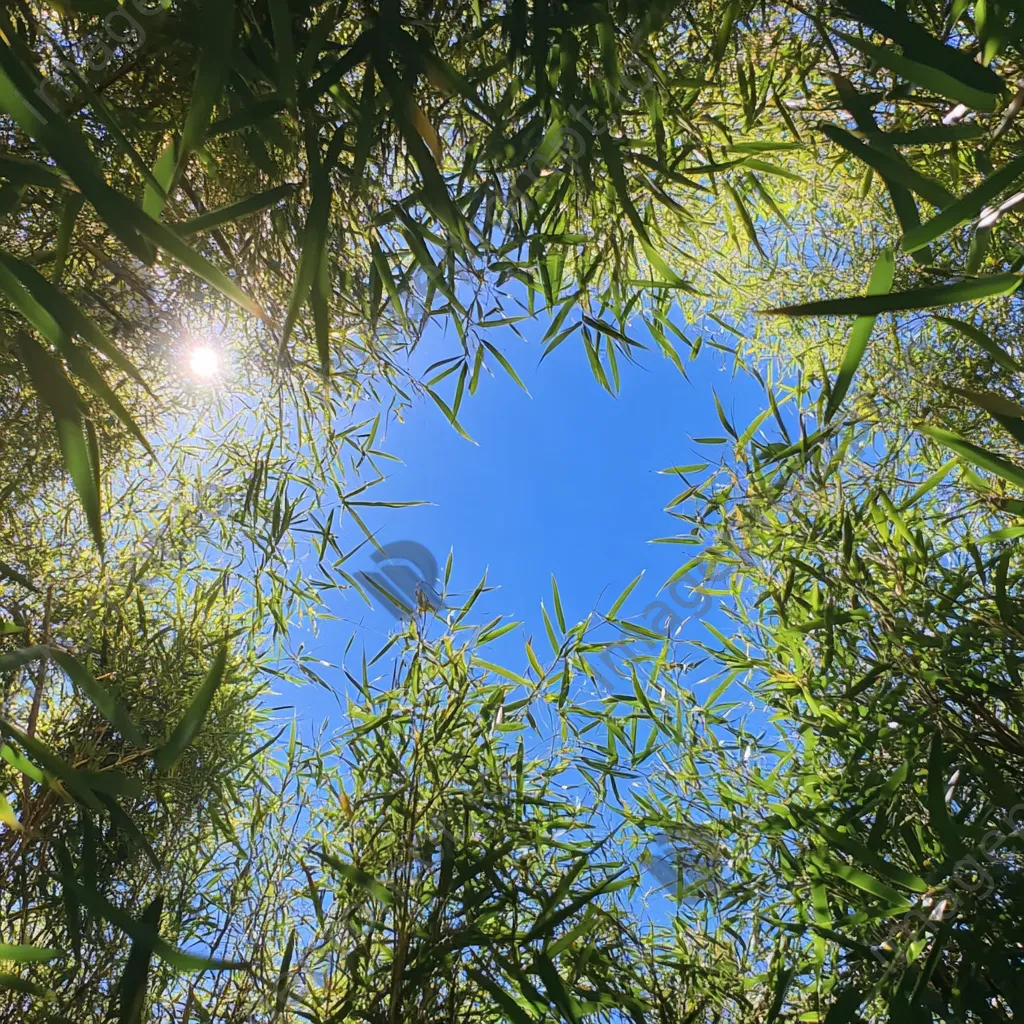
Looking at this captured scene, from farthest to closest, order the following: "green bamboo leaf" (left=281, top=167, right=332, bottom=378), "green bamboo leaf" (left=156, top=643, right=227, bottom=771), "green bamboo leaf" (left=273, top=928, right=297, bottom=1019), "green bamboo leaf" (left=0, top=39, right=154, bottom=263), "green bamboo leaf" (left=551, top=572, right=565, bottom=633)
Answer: "green bamboo leaf" (left=551, top=572, right=565, bottom=633)
"green bamboo leaf" (left=273, top=928, right=297, bottom=1019)
"green bamboo leaf" (left=281, top=167, right=332, bottom=378)
"green bamboo leaf" (left=156, top=643, right=227, bottom=771)
"green bamboo leaf" (left=0, top=39, right=154, bottom=263)

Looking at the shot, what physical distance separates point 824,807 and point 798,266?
1.54 metres

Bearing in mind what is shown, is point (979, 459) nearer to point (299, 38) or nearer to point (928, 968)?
point (928, 968)

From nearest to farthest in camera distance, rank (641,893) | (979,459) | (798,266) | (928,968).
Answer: (979,459)
(928,968)
(641,893)
(798,266)

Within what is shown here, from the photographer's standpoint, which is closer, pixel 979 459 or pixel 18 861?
pixel 979 459

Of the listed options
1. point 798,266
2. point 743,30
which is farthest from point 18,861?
point 798,266

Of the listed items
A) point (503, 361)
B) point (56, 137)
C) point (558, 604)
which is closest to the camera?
point (56, 137)

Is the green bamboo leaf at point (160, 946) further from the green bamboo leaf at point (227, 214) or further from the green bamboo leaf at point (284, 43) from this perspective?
the green bamboo leaf at point (284, 43)

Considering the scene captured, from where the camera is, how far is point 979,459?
0.70 meters

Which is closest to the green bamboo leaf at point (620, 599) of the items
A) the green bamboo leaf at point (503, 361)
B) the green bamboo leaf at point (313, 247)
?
the green bamboo leaf at point (503, 361)

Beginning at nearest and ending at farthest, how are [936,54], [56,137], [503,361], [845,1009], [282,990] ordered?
1. [56,137]
2. [936,54]
3. [845,1009]
4. [282,990]
5. [503,361]

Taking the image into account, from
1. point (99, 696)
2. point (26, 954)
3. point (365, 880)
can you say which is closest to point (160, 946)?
point (26, 954)

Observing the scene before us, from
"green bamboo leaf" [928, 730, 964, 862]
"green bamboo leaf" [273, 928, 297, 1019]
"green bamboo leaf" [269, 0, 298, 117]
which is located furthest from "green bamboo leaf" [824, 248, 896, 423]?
"green bamboo leaf" [273, 928, 297, 1019]

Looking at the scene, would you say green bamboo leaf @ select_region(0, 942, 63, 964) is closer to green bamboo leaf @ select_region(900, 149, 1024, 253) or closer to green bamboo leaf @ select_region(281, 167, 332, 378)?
green bamboo leaf @ select_region(281, 167, 332, 378)

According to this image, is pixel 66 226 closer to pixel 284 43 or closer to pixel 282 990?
pixel 284 43
